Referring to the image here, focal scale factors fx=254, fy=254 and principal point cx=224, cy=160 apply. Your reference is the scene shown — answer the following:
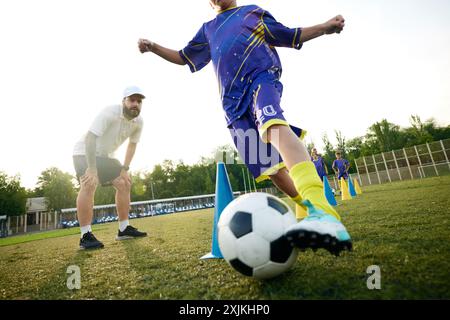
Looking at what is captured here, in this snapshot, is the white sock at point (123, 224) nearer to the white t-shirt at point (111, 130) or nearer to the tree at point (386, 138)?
the white t-shirt at point (111, 130)

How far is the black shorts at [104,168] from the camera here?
4043 millimetres

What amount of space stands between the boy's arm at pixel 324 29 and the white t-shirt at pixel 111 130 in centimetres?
311

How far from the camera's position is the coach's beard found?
4.16m

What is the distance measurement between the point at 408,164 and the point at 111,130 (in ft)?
99.6

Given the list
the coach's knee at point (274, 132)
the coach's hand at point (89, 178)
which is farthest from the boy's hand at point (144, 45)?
the coach's hand at point (89, 178)

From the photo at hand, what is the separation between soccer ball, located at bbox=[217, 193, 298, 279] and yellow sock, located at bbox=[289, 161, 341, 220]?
0.54ft

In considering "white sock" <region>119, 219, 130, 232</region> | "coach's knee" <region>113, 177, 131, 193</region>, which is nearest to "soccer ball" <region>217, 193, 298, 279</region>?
"coach's knee" <region>113, 177, 131, 193</region>

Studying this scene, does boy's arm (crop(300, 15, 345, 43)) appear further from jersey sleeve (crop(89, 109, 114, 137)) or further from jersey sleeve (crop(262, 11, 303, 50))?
jersey sleeve (crop(89, 109, 114, 137))

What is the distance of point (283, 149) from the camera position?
181cm

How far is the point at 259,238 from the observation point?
4.94ft
